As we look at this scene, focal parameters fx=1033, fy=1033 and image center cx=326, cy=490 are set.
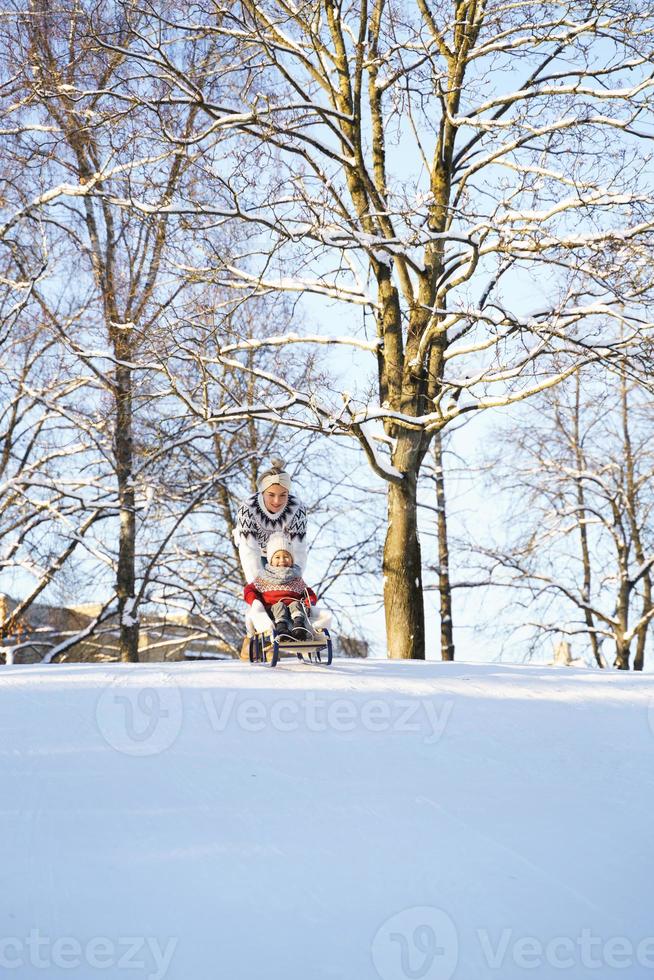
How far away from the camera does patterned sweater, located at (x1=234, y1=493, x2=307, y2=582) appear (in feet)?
27.7

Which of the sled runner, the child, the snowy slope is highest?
the child

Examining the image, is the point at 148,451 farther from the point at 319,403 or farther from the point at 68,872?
the point at 68,872

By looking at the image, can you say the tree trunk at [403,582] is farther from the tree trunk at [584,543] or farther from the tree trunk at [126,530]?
the tree trunk at [584,543]

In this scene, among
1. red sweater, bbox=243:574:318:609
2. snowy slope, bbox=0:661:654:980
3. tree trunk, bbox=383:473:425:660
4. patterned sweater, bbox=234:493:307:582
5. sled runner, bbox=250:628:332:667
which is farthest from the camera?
tree trunk, bbox=383:473:425:660

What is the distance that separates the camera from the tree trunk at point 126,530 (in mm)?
15492

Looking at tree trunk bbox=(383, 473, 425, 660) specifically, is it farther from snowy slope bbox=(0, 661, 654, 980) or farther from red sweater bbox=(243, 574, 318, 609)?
snowy slope bbox=(0, 661, 654, 980)

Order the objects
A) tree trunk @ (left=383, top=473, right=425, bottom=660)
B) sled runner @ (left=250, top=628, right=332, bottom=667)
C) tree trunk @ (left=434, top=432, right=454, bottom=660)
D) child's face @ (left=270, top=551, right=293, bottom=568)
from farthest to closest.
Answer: tree trunk @ (left=434, top=432, right=454, bottom=660), tree trunk @ (left=383, top=473, right=425, bottom=660), child's face @ (left=270, top=551, right=293, bottom=568), sled runner @ (left=250, top=628, right=332, bottom=667)

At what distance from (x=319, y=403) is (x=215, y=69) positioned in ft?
13.6

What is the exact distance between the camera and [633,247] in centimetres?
1127

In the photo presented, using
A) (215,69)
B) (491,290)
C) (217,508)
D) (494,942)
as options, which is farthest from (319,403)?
(494,942)

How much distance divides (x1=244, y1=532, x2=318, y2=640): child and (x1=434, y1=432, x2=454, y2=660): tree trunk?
12206 millimetres

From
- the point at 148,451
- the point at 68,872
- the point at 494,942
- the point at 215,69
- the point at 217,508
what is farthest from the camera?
the point at 217,508

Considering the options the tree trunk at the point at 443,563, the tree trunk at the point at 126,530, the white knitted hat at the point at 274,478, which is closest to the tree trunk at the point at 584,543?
the tree trunk at the point at 443,563

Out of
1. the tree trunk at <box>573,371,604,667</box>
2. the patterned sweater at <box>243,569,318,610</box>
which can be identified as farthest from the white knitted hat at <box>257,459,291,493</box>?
the tree trunk at <box>573,371,604,667</box>
